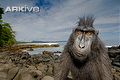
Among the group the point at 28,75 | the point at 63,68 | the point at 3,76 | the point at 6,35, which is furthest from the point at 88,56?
the point at 6,35

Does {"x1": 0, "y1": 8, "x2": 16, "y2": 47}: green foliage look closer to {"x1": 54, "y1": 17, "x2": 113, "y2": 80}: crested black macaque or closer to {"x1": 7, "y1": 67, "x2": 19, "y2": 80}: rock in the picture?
{"x1": 7, "y1": 67, "x2": 19, "y2": 80}: rock

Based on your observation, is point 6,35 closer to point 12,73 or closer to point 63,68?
point 12,73

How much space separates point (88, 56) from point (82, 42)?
0.90ft

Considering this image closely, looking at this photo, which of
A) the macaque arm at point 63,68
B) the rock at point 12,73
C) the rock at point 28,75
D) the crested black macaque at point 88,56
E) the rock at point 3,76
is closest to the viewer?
the crested black macaque at point 88,56

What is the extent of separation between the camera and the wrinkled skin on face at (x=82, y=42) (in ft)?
13.8

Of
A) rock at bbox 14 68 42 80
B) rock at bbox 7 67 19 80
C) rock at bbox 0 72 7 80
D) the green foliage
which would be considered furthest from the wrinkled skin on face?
the green foliage

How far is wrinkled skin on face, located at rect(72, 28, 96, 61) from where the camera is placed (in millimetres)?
4218

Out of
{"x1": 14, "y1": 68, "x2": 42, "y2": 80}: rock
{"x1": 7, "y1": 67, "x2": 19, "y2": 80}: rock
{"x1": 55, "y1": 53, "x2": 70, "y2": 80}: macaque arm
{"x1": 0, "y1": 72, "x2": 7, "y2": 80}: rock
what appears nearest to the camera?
{"x1": 55, "y1": 53, "x2": 70, "y2": 80}: macaque arm

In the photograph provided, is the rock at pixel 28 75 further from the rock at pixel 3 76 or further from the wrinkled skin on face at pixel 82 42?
the wrinkled skin on face at pixel 82 42

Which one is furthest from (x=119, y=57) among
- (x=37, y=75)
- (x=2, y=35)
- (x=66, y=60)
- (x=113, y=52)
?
(x=2, y=35)

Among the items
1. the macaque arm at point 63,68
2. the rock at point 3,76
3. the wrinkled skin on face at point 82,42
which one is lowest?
the rock at point 3,76

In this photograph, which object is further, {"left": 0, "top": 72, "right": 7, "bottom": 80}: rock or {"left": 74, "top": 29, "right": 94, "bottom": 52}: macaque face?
{"left": 0, "top": 72, "right": 7, "bottom": 80}: rock

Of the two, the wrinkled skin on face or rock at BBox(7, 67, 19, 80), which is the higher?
the wrinkled skin on face

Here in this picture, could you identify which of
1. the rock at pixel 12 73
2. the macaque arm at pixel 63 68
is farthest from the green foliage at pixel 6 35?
the macaque arm at pixel 63 68
